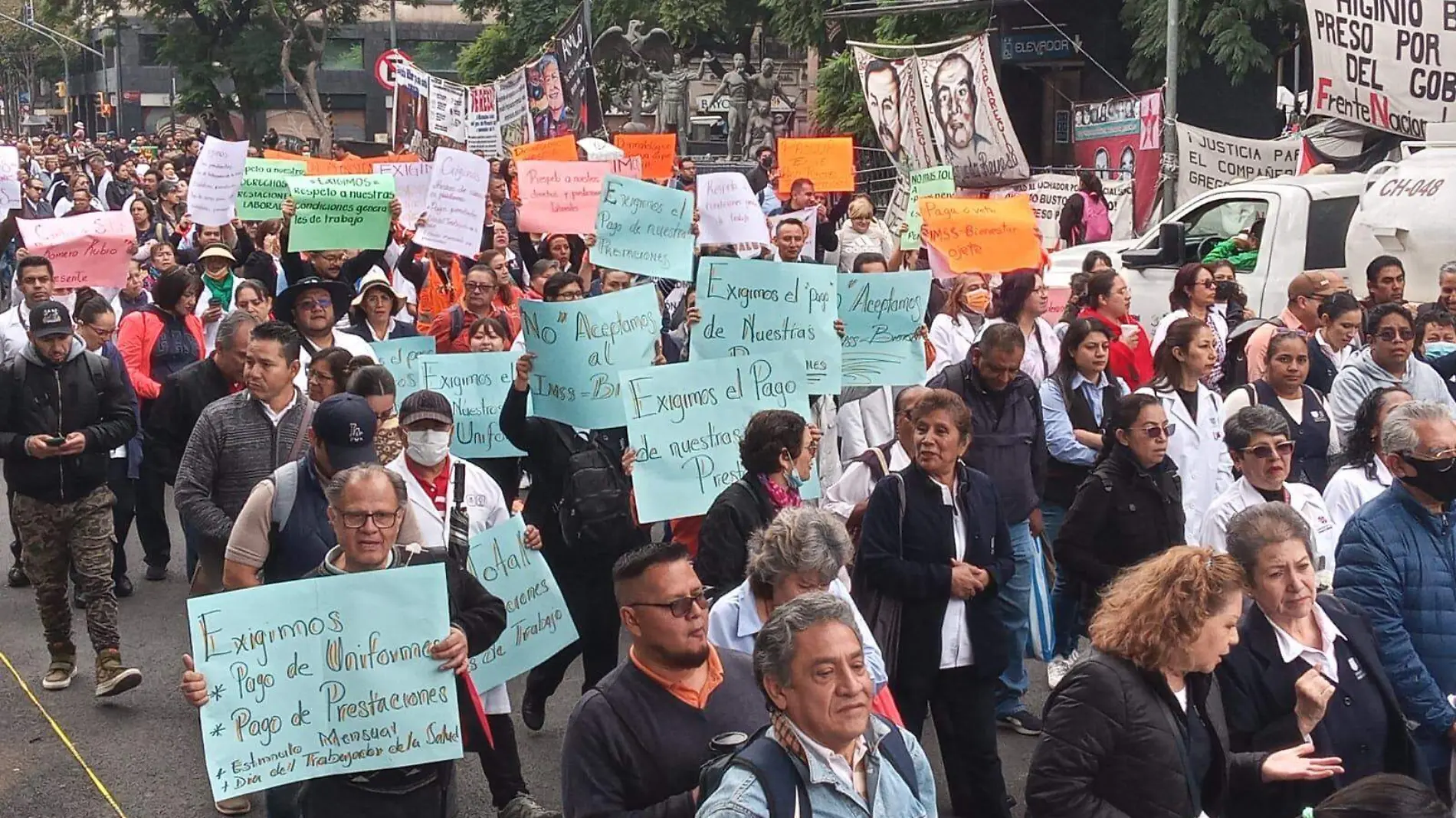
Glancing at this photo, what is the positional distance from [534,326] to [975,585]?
2.23 meters

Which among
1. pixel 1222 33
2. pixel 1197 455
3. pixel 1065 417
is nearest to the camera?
pixel 1197 455

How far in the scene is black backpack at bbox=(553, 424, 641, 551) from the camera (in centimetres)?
660

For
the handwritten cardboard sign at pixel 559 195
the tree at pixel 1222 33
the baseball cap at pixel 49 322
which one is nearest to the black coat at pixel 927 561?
the baseball cap at pixel 49 322

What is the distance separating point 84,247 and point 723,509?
643 centimetres

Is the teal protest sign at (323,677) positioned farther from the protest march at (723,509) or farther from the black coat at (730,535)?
the black coat at (730,535)

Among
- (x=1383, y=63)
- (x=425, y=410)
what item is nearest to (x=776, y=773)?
(x=425, y=410)

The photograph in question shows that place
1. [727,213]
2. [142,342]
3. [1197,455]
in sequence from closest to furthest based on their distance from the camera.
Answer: [1197,455]
[142,342]
[727,213]

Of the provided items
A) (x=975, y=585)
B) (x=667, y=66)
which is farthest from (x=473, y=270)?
(x=667, y=66)

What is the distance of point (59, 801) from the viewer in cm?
646

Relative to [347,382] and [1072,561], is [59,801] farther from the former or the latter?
[1072,561]

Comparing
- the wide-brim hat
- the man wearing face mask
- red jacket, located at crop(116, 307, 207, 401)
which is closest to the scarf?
the man wearing face mask

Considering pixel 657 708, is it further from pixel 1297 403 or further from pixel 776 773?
pixel 1297 403

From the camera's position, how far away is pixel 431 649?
173 inches

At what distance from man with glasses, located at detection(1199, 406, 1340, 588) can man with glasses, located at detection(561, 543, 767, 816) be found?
7.63ft
